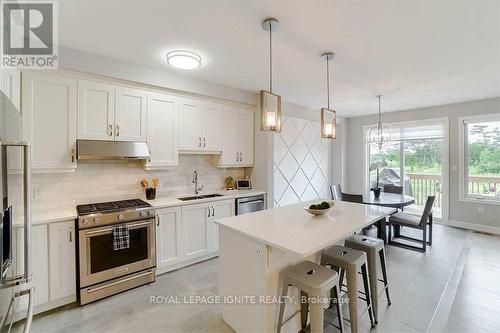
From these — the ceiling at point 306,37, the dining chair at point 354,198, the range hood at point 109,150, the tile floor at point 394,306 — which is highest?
the ceiling at point 306,37

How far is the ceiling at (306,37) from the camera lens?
1771 millimetres

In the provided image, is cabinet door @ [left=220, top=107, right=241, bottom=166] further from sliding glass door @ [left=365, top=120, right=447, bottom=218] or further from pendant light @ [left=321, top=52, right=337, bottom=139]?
sliding glass door @ [left=365, top=120, right=447, bottom=218]

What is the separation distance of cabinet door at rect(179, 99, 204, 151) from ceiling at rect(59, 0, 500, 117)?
0.42m

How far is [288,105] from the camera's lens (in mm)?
4633

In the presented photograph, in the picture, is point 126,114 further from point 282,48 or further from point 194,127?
point 282,48

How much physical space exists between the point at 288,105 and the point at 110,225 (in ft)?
11.9

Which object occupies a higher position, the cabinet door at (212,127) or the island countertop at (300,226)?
the cabinet door at (212,127)

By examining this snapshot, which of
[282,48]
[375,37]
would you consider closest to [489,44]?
[375,37]

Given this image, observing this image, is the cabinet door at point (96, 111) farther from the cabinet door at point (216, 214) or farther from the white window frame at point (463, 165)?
the white window frame at point (463, 165)

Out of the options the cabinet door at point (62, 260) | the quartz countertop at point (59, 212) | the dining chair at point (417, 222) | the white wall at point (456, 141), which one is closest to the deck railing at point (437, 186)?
the white wall at point (456, 141)

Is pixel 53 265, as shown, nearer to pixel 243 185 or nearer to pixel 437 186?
pixel 243 185

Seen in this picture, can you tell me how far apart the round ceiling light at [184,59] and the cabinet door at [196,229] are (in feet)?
5.56

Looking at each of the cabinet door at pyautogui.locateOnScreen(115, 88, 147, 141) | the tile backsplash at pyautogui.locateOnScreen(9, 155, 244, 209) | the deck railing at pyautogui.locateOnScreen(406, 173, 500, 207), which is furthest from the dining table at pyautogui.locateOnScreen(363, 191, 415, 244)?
the cabinet door at pyautogui.locateOnScreen(115, 88, 147, 141)

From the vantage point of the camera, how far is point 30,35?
2072 mm
